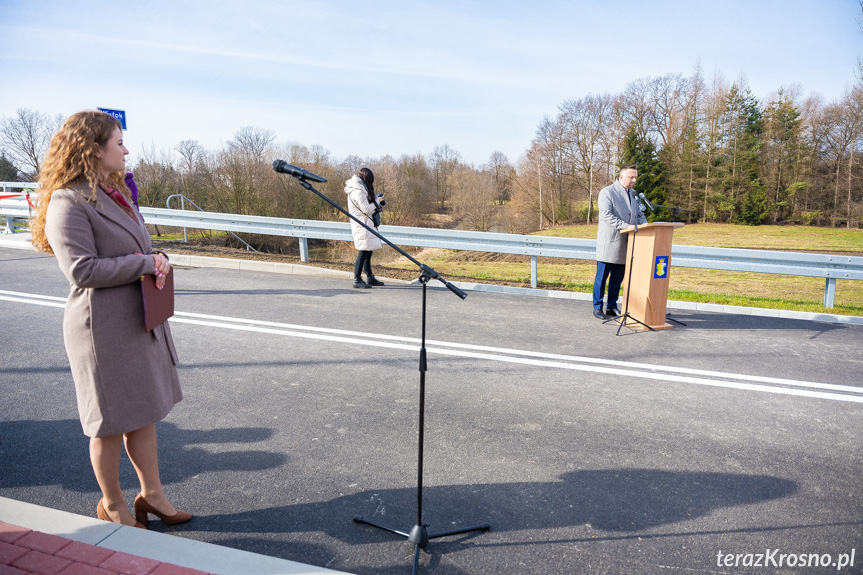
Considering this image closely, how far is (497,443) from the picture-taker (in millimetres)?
3635

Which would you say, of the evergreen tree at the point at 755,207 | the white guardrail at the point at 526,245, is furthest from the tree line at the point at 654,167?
the white guardrail at the point at 526,245

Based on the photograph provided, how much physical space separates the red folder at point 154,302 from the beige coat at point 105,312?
5 centimetres

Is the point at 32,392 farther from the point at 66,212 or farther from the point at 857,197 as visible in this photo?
the point at 857,197

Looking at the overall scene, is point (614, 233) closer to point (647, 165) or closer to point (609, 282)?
point (609, 282)

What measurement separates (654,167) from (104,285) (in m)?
43.6

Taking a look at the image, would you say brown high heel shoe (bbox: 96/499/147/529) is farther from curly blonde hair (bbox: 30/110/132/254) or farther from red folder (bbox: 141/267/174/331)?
curly blonde hair (bbox: 30/110/132/254)

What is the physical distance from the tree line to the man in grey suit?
20675 millimetres

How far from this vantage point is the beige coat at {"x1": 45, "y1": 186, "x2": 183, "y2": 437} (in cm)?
231

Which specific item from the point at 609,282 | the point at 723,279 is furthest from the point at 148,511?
the point at 723,279

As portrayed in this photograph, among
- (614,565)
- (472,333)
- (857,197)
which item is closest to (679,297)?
(472,333)

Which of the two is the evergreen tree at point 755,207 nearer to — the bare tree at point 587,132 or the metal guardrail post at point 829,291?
the bare tree at point 587,132

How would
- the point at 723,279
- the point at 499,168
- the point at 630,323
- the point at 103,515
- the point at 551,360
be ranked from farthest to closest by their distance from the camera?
the point at 499,168
the point at 723,279
the point at 630,323
the point at 551,360
the point at 103,515

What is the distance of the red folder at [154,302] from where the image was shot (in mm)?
2512

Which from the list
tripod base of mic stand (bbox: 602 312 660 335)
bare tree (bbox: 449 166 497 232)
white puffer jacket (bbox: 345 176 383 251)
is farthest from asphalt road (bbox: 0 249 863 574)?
bare tree (bbox: 449 166 497 232)
